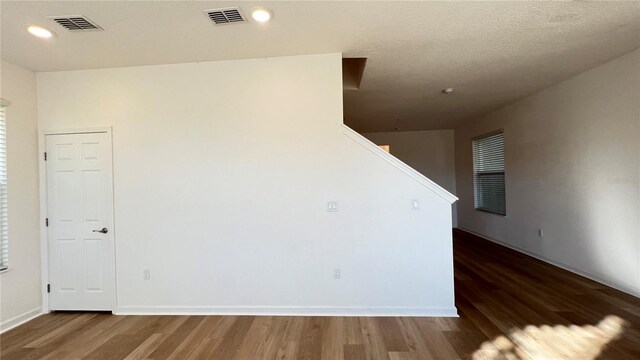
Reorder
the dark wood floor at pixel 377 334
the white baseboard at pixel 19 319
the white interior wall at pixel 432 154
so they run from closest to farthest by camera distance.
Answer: the dark wood floor at pixel 377 334
the white baseboard at pixel 19 319
the white interior wall at pixel 432 154

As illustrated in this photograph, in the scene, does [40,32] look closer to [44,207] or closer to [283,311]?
[44,207]

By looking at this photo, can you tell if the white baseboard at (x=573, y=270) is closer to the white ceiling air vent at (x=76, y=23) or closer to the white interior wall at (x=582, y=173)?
the white interior wall at (x=582, y=173)

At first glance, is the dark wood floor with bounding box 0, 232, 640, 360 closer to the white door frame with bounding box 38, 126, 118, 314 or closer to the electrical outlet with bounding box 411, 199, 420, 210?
the white door frame with bounding box 38, 126, 118, 314

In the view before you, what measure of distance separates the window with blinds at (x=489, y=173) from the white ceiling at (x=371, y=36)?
2311mm

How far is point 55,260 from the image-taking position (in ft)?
10.7

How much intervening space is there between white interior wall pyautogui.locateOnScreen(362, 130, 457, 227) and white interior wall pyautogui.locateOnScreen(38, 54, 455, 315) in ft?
16.5

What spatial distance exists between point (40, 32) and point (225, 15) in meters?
1.62

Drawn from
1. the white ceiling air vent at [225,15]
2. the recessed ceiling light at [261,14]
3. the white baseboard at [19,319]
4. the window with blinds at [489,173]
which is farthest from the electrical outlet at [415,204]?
the white baseboard at [19,319]

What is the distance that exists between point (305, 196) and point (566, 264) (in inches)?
156

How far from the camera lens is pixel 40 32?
97.2 inches

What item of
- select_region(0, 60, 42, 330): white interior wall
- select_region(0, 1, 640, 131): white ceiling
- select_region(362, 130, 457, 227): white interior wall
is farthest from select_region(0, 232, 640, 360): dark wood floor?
select_region(362, 130, 457, 227): white interior wall

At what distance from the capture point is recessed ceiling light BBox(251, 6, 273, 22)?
88.2 inches

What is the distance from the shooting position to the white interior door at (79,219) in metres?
3.23

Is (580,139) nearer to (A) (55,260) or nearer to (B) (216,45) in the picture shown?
(B) (216,45)
